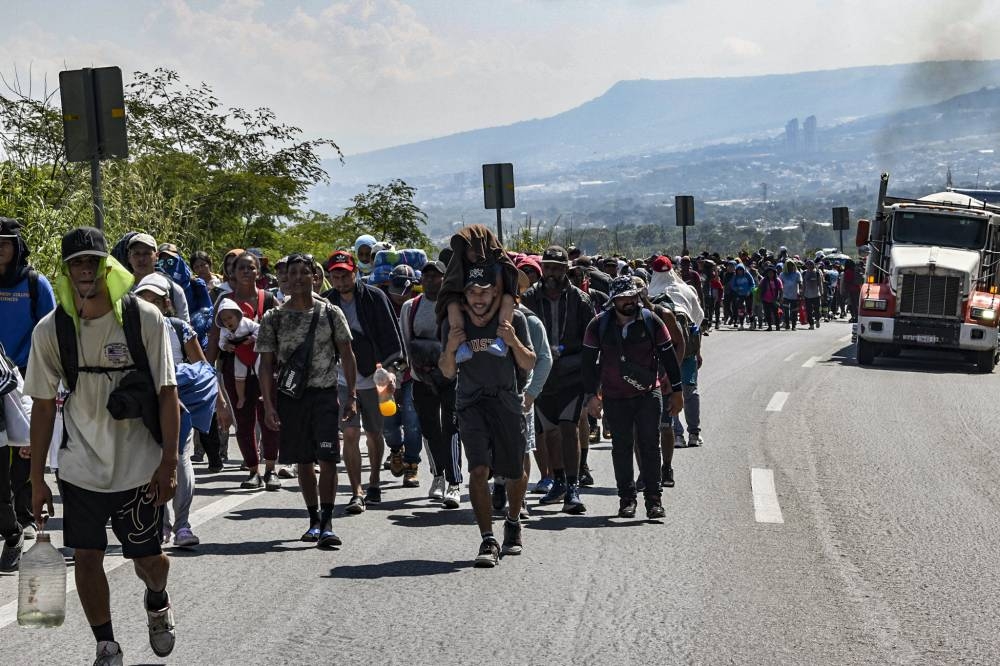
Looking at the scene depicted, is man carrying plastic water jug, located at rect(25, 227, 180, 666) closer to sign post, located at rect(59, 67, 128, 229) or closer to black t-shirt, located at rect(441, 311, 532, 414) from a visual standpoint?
black t-shirt, located at rect(441, 311, 532, 414)

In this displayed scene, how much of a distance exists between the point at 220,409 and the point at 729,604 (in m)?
3.66

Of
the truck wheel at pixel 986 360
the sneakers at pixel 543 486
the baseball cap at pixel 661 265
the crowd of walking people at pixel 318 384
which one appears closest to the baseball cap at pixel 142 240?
the crowd of walking people at pixel 318 384

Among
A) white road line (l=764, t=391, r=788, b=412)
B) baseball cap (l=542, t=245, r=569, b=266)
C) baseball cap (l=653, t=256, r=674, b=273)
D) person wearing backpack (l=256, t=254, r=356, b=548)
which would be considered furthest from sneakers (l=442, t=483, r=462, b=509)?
white road line (l=764, t=391, r=788, b=412)

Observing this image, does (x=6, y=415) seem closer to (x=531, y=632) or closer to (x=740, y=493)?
(x=531, y=632)

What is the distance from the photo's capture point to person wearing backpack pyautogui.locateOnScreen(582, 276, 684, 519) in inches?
370

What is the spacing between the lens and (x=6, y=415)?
771 cm

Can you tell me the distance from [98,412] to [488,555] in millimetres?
2887

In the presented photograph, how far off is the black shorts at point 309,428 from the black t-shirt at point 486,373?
0.98 meters

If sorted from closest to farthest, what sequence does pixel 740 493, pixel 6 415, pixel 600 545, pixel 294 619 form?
pixel 294 619 → pixel 6 415 → pixel 600 545 → pixel 740 493

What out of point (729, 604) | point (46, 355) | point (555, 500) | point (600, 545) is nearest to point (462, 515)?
point (555, 500)

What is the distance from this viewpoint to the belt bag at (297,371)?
331 inches

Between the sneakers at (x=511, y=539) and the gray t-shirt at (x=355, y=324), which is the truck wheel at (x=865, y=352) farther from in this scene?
the sneakers at (x=511, y=539)

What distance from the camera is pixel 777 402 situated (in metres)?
17.5

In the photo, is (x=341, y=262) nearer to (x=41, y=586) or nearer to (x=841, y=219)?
(x=41, y=586)
